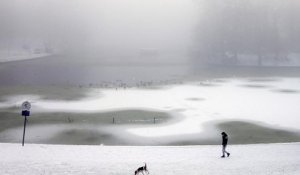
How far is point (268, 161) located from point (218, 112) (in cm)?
2010

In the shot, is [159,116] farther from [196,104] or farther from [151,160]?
[151,160]

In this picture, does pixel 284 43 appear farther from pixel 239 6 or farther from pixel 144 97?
pixel 144 97

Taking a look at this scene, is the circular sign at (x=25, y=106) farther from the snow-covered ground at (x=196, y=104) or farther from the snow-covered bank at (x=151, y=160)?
the snow-covered ground at (x=196, y=104)

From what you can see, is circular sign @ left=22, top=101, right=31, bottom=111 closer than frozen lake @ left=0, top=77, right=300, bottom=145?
Yes

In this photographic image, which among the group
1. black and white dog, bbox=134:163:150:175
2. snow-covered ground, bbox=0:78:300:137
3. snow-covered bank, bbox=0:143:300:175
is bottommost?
black and white dog, bbox=134:163:150:175

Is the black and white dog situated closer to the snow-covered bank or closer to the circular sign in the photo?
the snow-covered bank

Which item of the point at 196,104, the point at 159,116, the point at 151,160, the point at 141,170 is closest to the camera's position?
the point at 141,170

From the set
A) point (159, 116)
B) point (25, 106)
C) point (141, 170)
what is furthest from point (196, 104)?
point (141, 170)

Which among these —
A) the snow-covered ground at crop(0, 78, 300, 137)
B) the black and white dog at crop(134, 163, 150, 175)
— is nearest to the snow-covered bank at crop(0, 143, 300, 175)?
the black and white dog at crop(134, 163, 150, 175)

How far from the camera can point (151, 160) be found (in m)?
20.3

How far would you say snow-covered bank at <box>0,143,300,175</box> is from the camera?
18.5 metres


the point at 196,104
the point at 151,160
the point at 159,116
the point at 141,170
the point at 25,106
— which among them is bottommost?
the point at 141,170

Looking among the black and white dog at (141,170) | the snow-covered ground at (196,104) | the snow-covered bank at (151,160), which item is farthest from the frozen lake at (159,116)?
the black and white dog at (141,170)

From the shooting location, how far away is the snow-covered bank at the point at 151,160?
18453 millimetres
